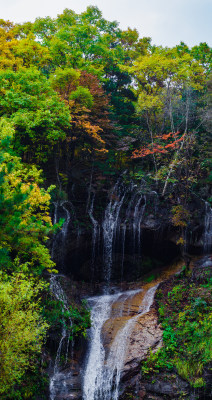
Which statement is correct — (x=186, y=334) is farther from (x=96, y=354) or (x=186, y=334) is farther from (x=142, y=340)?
(x=96, y=354)

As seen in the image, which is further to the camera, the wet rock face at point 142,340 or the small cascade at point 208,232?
the small cascade at point 208,232

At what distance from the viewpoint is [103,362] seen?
9695 mm

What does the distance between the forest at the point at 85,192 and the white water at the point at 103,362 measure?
316 mm

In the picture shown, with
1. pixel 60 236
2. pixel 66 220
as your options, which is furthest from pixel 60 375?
pixel 66 220

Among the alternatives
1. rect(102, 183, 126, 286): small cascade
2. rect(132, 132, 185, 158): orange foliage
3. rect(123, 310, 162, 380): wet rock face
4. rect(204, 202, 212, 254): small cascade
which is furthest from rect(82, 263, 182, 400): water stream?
rect(132, 132, 185, 158): orange foliage

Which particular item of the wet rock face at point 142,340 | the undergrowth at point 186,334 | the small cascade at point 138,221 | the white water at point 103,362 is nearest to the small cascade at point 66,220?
the small cascade at point 138,221

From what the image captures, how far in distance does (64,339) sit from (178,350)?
4.24 meters

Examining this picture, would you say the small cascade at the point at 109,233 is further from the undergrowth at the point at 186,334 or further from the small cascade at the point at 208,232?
the small cascade at the point at 208,232

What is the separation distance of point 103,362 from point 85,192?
10007mm

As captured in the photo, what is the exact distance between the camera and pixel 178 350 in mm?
9531

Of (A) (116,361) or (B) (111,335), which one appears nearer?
(A) (116,361)

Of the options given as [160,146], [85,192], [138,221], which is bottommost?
[138,221]

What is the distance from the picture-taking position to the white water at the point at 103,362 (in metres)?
8.91

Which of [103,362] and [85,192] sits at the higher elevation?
[85,192]
